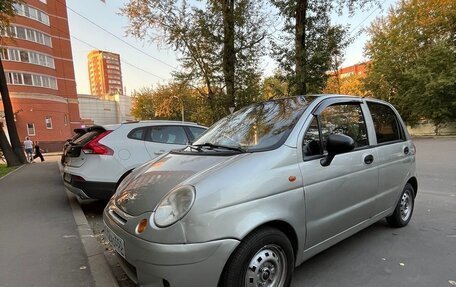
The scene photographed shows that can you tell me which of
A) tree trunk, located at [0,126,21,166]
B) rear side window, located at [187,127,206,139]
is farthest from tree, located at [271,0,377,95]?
tree trunk, located at [0,126,21,166]

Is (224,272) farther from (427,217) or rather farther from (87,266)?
(427,217)

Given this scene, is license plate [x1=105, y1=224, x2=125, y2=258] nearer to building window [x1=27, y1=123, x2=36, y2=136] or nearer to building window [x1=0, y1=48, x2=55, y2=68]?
building window [x1=0, y1=48, x2=55, y2=68]

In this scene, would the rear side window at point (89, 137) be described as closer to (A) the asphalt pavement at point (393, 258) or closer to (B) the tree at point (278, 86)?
(A) the asphalt pavement at point (393, 258)

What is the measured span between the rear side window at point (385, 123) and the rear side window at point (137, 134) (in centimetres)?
395

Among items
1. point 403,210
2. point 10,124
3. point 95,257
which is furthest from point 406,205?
point 10,124

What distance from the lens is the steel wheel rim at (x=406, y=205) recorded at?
14.9 feet

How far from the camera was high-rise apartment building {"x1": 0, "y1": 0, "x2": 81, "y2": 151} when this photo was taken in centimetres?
3791

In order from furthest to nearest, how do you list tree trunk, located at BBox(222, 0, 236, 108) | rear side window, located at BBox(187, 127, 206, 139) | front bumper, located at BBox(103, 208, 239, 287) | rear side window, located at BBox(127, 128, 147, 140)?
tree trunk, located at BBox(222, 0, 236, 108) < rear side window, located at BBox(187, 127, 206, 139) < rear side window, located at BBox(127, 128, 147, 140) < front bumper, located at BBox(103, 208, 239, 287)

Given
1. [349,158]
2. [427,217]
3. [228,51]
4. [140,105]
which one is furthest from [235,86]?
[140,105]

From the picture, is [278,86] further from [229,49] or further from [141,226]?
[141,226]

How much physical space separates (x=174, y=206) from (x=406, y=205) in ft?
12.2

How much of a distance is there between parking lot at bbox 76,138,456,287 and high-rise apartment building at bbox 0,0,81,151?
Result: 40224mm

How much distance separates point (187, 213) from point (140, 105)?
187ft

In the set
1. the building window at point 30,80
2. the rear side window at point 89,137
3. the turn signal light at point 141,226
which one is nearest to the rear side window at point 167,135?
the rear side window at point 89,137
